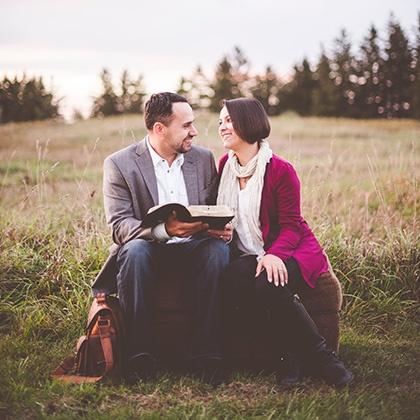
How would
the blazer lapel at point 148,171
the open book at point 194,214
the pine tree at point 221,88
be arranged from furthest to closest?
the pine tree at point 221,88, the blazer lapel at point 148,171, the open book at point 194,214

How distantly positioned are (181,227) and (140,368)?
2.67 ft

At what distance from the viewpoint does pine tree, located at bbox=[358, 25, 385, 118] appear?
128ft

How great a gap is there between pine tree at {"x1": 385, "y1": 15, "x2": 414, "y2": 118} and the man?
3286cm

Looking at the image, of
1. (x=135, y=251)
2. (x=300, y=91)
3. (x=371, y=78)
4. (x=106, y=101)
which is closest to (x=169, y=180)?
(x=135, y=251)

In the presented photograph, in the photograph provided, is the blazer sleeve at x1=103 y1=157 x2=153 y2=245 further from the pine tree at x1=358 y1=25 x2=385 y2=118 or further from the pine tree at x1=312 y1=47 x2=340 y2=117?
the pine tree at x1=312 y1=47 x2=340 y2=117

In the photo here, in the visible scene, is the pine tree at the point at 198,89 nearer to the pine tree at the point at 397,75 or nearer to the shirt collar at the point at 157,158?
the pine tree at the point at 397,75

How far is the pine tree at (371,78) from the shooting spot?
39.1m

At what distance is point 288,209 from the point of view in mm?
3561

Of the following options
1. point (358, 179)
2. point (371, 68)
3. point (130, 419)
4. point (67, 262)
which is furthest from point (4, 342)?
point (371, 68)

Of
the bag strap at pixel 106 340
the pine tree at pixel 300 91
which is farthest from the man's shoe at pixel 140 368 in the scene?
the pine tree at pixel 300 91

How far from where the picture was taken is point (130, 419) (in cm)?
297

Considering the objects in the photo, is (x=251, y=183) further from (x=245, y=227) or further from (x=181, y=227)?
(x=181, y=227)

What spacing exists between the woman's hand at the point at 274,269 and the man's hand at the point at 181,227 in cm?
38

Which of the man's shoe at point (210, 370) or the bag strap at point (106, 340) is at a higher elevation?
the bag strap at point (106, 340)
